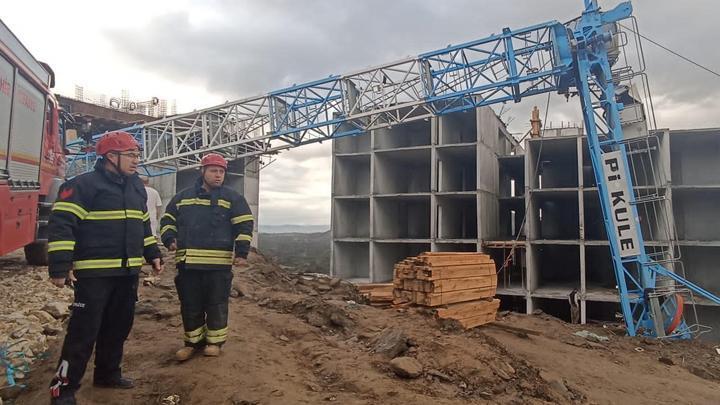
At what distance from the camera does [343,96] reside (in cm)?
1406

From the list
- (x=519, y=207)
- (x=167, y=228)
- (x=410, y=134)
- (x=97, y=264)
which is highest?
(x=410, y=134)

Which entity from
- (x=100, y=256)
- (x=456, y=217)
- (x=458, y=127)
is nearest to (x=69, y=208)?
(x=100, y=256)

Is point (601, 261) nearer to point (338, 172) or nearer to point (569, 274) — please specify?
point (569, 274)

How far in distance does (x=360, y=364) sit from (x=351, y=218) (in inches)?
557

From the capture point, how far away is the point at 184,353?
4.40 meters

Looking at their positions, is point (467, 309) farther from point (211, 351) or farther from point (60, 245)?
point (60, 245)

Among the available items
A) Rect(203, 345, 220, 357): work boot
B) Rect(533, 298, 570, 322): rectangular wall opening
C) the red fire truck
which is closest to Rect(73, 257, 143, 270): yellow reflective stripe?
Rect(203, 345, 220, 357): work boot

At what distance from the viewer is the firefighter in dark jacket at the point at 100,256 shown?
11.1 ft

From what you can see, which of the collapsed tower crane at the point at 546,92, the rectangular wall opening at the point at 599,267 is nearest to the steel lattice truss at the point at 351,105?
the collapsed tower crane at the point at 546,92

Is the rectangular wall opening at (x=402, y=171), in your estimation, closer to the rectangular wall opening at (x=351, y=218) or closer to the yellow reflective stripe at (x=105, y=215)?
the rectangular wall opening at (x=351, y=218)

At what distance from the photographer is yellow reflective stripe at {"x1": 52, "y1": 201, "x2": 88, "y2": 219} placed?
11.4 feet

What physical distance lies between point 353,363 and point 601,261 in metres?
15.6

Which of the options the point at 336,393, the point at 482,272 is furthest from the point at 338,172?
the point at 336,393

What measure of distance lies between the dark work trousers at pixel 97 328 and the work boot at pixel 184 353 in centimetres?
60
